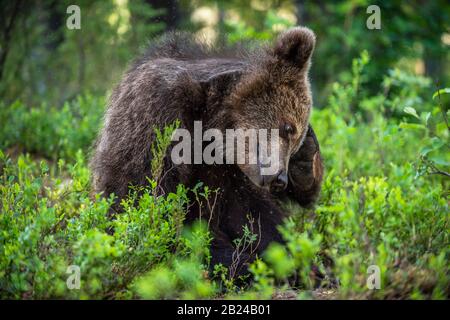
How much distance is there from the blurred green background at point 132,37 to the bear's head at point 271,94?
15.6 feet

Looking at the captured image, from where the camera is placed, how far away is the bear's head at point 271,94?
466 centimetres

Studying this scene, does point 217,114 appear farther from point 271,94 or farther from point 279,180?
point 279,180

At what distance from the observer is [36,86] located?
1020 cm

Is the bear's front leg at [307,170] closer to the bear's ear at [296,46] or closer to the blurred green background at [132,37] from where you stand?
the bear's ear at [296,46]

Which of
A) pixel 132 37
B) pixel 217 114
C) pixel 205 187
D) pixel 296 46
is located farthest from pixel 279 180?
pixel 132 37

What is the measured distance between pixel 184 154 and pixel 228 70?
751 mm

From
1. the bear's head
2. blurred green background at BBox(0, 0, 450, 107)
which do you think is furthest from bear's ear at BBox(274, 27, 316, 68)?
blurred green background at BBox(0, 0, 450, 107)

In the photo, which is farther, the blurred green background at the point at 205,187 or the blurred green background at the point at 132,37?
the blurred green background at the point at 132,37

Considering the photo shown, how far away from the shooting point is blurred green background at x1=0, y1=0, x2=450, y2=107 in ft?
31.8

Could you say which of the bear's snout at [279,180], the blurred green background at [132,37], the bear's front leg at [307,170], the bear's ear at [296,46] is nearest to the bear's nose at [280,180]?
the bear's snout at [279,180]

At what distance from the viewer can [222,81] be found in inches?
183
